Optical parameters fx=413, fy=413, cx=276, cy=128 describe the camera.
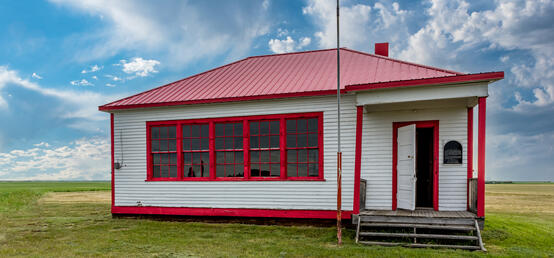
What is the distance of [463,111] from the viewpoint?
10062 mm

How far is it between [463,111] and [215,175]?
6.83m

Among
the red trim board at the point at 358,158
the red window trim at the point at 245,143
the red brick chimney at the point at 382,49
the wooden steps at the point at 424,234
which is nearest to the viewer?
the wooden steps at the point at 424,234

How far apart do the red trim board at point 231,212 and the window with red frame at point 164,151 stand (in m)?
1.04

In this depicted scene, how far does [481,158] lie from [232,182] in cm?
637

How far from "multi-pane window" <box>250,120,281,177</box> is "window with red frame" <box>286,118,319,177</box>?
1.12 ft

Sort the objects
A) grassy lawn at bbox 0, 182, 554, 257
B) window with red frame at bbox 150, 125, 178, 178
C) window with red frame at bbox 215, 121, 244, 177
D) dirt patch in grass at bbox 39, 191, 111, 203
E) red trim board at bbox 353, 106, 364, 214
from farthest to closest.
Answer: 1. dirt patch in grass at bbox 39, 191, 111, 203
2. window with red frame at bbox 150, 125, 178, 178
3. window with red frame at bbox 215, 121, 244, 177
4. red trim board at bbox 353, 106, 364, 214
5. grassy lawn at bbox 0, 182, 554, 257

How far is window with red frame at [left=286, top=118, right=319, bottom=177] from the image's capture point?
35.9 ft

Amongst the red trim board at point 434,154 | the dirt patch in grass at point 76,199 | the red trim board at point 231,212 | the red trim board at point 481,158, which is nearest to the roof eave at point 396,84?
the red trim board at point 481,158

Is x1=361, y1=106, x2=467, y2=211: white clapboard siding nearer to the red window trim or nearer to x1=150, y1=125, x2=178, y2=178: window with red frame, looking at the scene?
the red window trim

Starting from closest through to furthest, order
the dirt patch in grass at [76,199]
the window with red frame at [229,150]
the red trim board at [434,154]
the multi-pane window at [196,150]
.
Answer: the red trim board at [434,154] → the window with red frame at [229,150] → the multi-pane window at [196,150] → the dirt patch in grass at [76,199]

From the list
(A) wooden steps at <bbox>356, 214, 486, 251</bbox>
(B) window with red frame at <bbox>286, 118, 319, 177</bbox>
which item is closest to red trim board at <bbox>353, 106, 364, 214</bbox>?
(A) wooden steps at <bbox>356, 214, 486, 251</bbox>

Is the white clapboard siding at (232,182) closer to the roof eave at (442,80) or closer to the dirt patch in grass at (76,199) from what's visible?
the roof eave at (442,80)

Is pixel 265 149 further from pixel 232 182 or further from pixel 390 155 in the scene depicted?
pixel 390 155

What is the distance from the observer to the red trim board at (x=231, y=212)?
10719 mm
